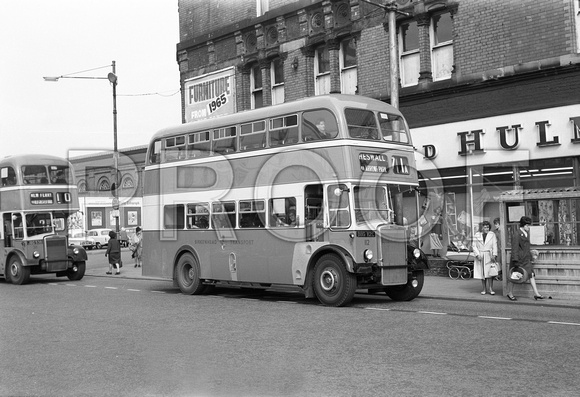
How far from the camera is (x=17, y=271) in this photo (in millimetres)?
22672

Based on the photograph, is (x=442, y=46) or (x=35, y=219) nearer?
(x=442, y=46)

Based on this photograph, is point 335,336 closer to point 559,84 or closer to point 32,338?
point 32,338

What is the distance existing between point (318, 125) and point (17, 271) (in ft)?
42.8

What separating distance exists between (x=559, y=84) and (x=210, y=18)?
54.8 ft

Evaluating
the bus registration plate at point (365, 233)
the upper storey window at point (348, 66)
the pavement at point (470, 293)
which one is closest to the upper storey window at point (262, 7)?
the upper storey window at point (348, 66)

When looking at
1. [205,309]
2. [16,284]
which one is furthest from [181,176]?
[16,284]

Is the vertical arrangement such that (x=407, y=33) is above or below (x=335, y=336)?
above

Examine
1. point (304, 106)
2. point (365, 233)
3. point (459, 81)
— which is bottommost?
point (365, 233)

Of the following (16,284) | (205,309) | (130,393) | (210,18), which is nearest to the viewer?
(130,393)

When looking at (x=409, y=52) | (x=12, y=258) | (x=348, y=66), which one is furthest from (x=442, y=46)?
(x=12, y=258)

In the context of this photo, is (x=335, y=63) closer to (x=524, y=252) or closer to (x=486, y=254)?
(x=486, y=254)

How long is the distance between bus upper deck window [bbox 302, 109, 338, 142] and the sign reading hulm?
14.3m

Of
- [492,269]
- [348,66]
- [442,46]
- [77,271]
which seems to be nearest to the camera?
[492,269]

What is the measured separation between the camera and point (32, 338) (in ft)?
35.2
